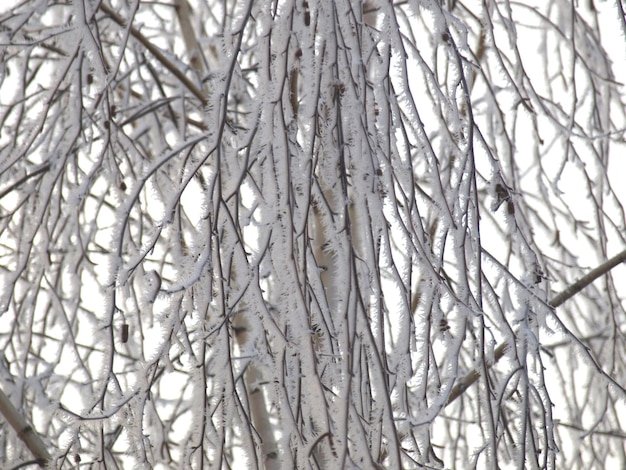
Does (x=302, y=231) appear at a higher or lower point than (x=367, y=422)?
higher

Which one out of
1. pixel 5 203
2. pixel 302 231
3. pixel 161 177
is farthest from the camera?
pixel 5 203

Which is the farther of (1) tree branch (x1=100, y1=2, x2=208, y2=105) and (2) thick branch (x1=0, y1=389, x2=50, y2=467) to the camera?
(1) tree branch (x1=100, y1=2, x2=208, y2=105)

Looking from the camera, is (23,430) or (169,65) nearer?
(23,430)

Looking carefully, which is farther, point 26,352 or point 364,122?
point 26,352

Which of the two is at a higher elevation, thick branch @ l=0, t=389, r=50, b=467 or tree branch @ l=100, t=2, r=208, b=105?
tree branch @ l=100, t=2, r=208, b=105

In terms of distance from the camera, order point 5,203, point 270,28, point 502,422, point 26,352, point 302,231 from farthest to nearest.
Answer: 1. point 5,203
2. point 26,352
3. point 502,422
4. point 270,28
5. point 302,231

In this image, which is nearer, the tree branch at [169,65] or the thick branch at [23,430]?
the thick branch at [23,430]

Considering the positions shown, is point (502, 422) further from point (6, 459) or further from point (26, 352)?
point (6, 459)

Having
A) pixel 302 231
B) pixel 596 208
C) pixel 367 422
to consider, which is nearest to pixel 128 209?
pixel 302 231

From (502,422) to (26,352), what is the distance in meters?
1.15

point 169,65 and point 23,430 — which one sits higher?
point 169,65

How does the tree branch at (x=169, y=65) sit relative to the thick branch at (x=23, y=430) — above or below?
above

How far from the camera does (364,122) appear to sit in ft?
4.26

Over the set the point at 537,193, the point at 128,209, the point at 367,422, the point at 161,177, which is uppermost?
the point at 537,193
